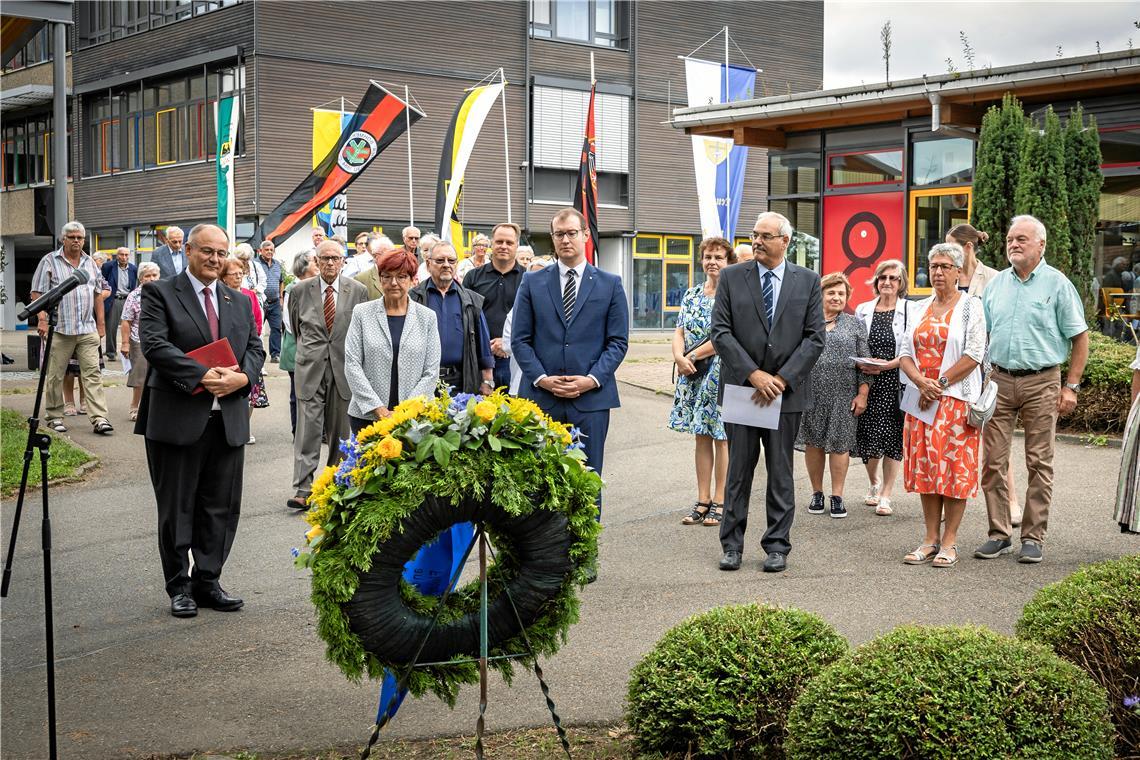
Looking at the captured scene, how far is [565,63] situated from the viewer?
4109cm

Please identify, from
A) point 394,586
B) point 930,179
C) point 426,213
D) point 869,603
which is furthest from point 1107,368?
point 426,213

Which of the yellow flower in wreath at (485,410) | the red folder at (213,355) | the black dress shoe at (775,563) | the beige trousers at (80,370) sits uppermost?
the red folder at (213,355)

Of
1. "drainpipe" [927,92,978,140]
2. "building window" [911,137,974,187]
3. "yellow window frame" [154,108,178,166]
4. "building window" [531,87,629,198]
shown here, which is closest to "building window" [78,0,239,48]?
"yellow window frame" [154,108,178,166]

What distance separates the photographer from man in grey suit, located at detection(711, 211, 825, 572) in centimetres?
801

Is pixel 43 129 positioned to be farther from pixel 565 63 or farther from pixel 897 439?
pixel 897 439

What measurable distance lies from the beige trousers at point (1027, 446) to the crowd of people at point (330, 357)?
8.93 ft

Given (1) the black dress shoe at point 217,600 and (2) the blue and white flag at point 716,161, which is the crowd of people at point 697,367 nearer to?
(1) the black dress shoe at point 217,600

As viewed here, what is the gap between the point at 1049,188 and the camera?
1485 cm

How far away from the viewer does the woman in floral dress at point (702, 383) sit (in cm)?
940

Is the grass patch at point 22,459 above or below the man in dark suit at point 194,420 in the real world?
below

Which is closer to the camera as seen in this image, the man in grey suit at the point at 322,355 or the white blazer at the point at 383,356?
the white blazer at the point at 383,356

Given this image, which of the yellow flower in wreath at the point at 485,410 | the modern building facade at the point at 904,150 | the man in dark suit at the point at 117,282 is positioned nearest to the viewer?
the yellow flower in wreath at the point at 485,410

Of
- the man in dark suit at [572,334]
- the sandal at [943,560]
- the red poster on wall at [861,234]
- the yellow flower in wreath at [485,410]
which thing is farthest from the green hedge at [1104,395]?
the yellow flower in wreath at [485,410]

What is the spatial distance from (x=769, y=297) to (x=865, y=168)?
12528mm
